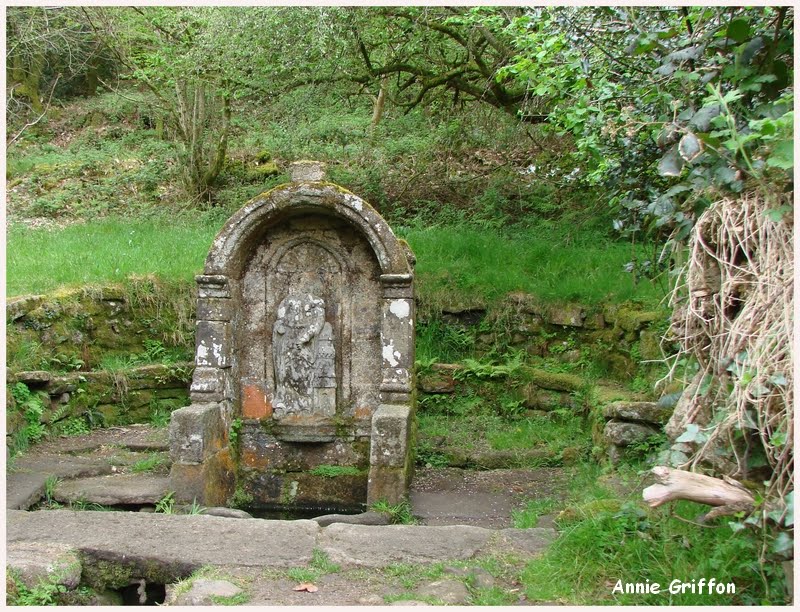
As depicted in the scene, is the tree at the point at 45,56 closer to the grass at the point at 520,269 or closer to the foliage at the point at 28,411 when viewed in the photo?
the foliage at the point at 28,411

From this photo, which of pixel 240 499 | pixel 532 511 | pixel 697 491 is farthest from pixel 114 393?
pixel 697 491

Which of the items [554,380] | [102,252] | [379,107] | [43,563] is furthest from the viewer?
[379,107]

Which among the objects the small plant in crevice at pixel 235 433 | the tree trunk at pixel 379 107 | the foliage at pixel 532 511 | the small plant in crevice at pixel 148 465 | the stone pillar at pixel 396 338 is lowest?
the foliage at pixel 532 511

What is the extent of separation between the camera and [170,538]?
4559mm

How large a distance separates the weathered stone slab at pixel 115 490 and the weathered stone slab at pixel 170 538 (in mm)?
865

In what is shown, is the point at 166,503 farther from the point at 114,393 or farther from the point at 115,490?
the point at 114,393

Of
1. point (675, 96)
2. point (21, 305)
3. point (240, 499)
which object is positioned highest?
point (675, 96)

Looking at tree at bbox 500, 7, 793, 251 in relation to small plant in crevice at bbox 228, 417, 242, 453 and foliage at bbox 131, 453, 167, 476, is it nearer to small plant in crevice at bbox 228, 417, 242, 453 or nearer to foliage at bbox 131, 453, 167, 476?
small plant in crevice at bbox 228, 417, 242, 453

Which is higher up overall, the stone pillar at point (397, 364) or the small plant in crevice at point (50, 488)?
the stone pillar at point (397, 364)

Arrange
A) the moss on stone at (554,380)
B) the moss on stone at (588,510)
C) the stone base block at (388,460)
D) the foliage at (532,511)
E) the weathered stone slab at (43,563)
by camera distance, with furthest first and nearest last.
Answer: the moss on stone at (554,380) → the stone base block at (388,460) → the foliage at (532,511) → the moss on stone at (588,510) → the weathered stone slab at (43,563)

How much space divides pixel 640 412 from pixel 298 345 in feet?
9.53

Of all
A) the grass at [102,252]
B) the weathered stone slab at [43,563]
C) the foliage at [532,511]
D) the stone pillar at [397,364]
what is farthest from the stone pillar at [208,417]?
the grass at [102,252]

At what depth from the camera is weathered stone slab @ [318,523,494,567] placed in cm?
431

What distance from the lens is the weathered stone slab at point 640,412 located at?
18.8 ft
